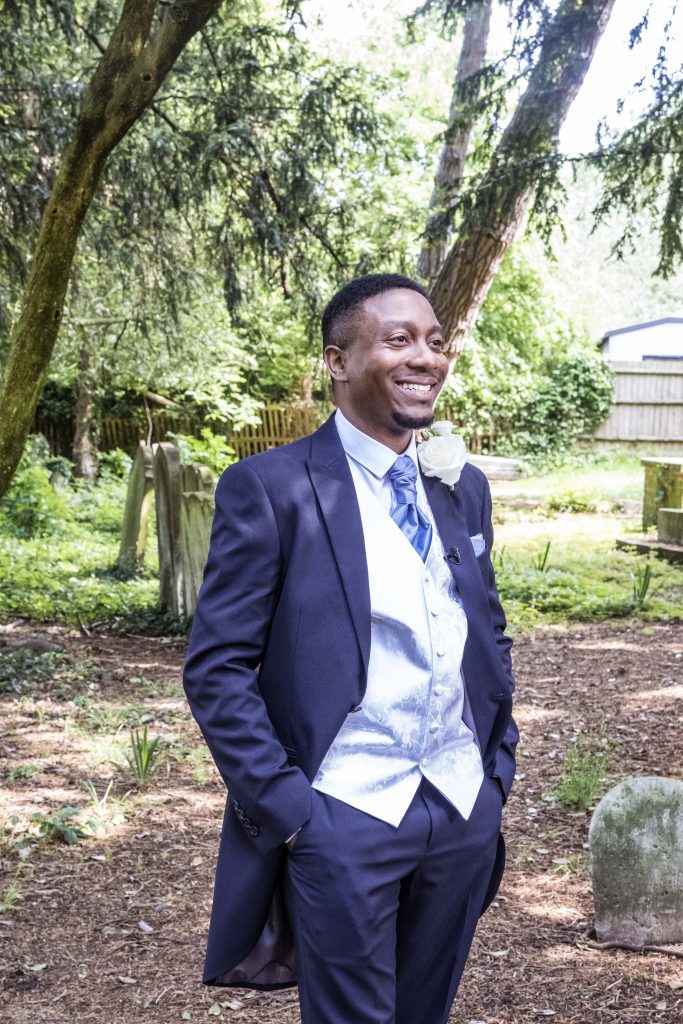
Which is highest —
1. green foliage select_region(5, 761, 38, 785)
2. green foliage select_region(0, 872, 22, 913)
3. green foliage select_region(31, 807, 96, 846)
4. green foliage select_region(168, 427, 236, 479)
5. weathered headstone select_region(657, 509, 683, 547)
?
green foliage select_region(168, 427, 236, 479)

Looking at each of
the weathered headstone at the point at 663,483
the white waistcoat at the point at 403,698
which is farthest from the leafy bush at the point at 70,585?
the white waistcoat at the point at 403,698

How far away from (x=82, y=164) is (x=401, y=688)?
4.08 meters

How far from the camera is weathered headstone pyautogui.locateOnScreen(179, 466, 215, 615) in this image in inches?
315

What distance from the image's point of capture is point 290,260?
824cm

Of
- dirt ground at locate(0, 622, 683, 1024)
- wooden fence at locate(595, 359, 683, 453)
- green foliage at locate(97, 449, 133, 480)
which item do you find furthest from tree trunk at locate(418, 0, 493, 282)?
wooden fence at locate(595, 359, 683, 453)

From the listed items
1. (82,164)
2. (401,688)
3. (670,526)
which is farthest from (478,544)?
(670,526)

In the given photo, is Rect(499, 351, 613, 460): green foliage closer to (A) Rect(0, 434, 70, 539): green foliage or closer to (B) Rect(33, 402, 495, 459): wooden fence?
(B) Rect(33, 402, 495, 459): wooden fence

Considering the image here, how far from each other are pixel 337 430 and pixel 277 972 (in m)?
1.15

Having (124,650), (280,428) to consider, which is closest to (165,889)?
(124,650)

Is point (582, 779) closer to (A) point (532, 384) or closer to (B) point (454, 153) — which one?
(B) point (454, 153)

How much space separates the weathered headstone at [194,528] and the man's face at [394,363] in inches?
226

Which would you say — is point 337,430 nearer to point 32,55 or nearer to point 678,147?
point 678,147

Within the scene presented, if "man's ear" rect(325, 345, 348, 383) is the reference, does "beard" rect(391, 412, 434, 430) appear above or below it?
below

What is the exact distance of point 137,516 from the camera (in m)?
10.8
